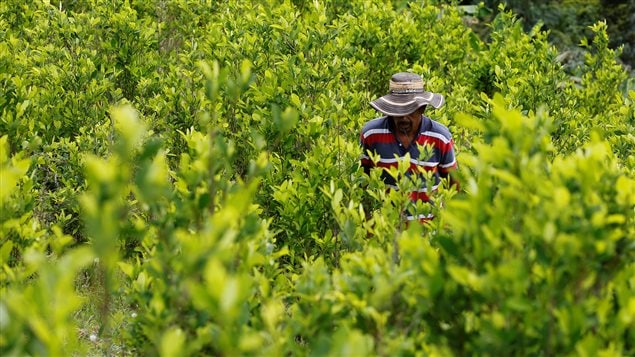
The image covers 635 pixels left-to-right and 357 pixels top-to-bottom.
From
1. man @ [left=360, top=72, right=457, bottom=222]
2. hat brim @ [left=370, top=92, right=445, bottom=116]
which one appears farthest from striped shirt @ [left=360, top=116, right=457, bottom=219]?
hat brim @ [left=370, top=92, right=445, bottom=116]

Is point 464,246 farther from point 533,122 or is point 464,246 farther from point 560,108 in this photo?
point 560,108

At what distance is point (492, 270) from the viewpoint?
1.91 m

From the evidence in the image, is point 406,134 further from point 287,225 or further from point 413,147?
point 287,225

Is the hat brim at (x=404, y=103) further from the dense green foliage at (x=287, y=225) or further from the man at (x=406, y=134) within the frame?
the dense green foliage at (x=287, y=225)

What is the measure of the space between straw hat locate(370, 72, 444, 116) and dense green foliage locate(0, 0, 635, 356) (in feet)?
1.00

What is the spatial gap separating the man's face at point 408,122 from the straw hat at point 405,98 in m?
0.08

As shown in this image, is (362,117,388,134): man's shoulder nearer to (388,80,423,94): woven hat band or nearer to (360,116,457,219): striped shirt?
(360,116,457,219): striped shirt

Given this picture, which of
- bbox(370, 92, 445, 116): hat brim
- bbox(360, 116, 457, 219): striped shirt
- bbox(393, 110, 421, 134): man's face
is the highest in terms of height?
bbox(370, 92, 445, 116): hat brim

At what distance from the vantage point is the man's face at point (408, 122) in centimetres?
410

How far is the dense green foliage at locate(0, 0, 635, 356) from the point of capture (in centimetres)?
183

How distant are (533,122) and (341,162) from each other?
2.03 meters

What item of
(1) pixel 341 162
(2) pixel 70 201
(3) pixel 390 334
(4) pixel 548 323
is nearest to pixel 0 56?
(2) pixel 70 201

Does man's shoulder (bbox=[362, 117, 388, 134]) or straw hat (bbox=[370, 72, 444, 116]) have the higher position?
straw hat (bbox=[370, 72, 444, 116])

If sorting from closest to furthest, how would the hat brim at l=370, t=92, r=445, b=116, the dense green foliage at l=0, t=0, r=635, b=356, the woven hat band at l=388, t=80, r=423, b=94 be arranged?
the dense green foliage at l=0, t=0, r=635, b=356 → the hat brim at l=370, t=92, r=445, b=116 → the woven hat band at l=388, t=80, r=423, b=94
